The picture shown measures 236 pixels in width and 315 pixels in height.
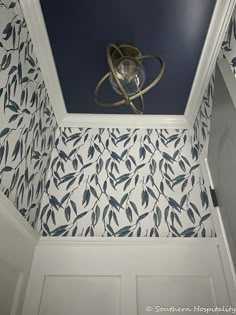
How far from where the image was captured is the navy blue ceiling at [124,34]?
0.98 meters

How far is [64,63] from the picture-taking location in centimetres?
121

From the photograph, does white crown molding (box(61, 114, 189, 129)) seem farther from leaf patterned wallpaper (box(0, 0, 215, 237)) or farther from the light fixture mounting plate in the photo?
the light fixture mounting plate

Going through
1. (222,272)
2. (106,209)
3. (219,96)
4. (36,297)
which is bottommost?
(36,297)

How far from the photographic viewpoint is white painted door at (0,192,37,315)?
0.76 m

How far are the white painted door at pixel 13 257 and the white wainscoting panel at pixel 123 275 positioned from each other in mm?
75

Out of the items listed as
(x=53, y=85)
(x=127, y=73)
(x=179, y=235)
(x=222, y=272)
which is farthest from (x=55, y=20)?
(x=222, y=272)

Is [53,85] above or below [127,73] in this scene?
above

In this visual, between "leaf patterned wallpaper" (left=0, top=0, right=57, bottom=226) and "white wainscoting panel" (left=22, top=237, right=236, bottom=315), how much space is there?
0.29 m

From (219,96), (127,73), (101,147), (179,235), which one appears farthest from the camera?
(101,147)

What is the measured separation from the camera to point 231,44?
94 centimetres

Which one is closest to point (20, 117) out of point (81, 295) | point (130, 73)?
point (130, 73)

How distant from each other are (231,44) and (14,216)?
128 cm

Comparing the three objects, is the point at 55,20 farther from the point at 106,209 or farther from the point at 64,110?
the point at 106,209

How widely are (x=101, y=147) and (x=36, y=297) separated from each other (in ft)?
3.10
